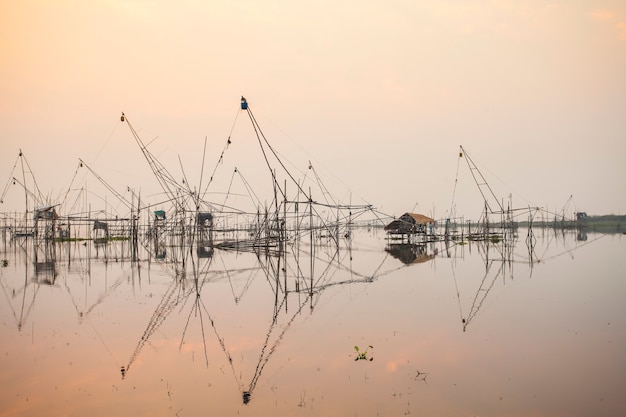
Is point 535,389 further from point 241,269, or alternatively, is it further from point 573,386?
point 241,269

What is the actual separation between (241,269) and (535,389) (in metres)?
13.1

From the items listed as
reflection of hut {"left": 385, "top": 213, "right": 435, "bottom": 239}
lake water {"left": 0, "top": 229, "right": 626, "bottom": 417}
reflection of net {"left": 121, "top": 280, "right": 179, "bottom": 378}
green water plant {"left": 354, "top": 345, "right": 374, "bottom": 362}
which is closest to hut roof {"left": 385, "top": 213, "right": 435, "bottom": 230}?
reflection of hut {"left": 385, "top": 213, "right": 435, "bottom": 239}

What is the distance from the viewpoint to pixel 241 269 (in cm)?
1742

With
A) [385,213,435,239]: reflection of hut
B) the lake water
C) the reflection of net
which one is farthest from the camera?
[385,213,435,239]: reflection of hut

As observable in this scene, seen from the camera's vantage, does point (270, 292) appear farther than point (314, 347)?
Yes

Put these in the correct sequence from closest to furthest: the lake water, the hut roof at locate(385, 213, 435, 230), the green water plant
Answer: the lake water, the green water plant, the hut roof at locate(385, 213, 435, 230)

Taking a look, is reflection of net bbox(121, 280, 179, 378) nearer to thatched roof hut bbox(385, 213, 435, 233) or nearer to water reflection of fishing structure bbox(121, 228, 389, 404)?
water reflection of fishing structure bbox(121, 228, 389, 404)

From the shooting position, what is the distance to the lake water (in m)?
5.19

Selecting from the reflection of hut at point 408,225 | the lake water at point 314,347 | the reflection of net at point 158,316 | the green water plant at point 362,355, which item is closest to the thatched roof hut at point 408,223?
the reflection of hut at point 408,225

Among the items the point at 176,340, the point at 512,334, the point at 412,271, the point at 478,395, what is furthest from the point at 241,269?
the point at 478,395

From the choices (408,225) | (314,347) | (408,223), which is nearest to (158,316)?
(314,347)

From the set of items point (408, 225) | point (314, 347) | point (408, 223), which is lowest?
point (314, 347)

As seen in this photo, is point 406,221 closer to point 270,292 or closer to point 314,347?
point 270,292

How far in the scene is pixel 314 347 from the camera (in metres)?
7.20
